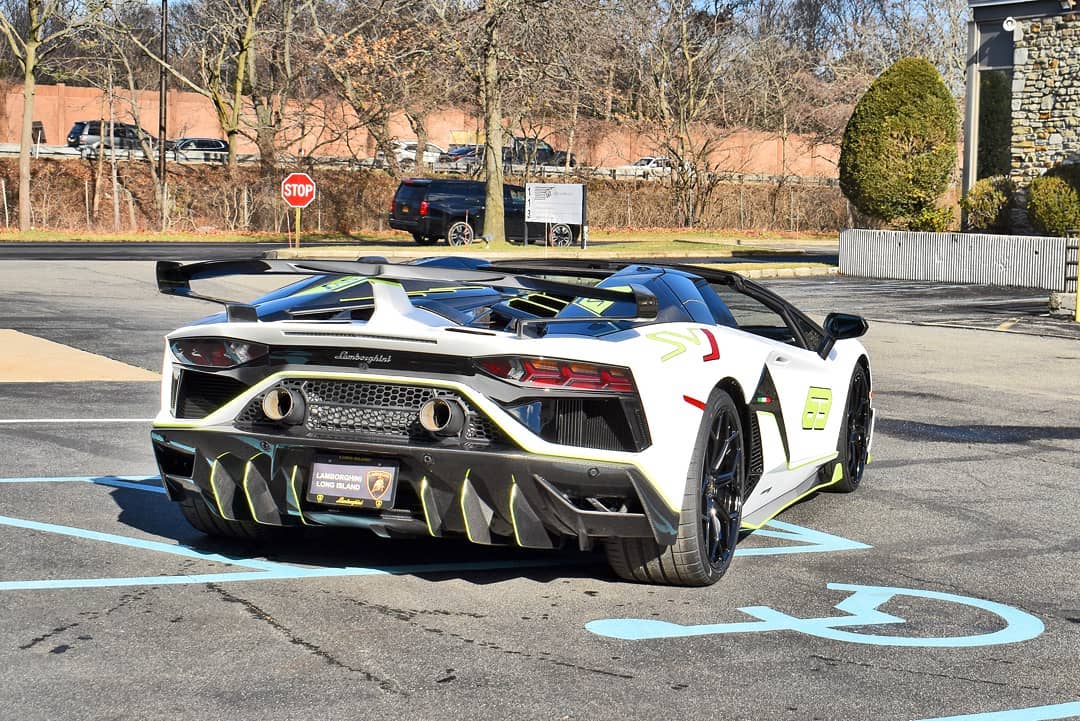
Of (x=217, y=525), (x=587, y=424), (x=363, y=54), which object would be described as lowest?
(x=217, y=525)

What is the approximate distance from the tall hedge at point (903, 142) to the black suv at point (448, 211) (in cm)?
1250

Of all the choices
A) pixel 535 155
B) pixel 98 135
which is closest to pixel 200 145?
pixel 98 135

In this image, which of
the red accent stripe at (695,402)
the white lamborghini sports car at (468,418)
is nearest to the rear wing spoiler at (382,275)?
the white lamborghini sports car at (468,418)

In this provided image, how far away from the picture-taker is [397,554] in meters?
6.42

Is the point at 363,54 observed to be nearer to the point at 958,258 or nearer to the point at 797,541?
the point at 958,258

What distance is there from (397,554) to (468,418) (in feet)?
4.05

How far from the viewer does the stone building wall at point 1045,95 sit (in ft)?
102

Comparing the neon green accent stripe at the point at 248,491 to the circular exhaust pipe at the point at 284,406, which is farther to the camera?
the neon green accent stripe at the point at 248,491

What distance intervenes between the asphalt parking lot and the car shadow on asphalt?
0.02m

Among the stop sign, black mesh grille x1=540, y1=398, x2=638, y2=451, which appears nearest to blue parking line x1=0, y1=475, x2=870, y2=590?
black mesh grille x1=540, y1=398, x2=638, y2=451

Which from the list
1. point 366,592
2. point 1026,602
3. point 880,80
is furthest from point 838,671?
point 880,80

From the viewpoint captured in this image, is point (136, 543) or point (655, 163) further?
point (655, 163)

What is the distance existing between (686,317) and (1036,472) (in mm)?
3584

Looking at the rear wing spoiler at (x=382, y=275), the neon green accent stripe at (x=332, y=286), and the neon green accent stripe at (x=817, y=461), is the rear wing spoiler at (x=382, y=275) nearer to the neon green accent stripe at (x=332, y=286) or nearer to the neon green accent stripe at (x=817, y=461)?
the neon green accent stripe at (x=332, y=286)
